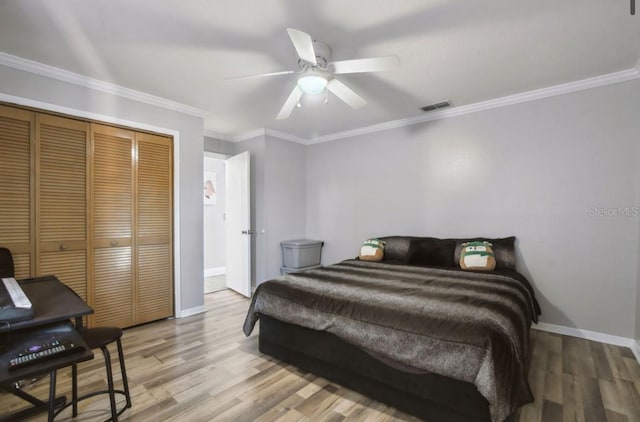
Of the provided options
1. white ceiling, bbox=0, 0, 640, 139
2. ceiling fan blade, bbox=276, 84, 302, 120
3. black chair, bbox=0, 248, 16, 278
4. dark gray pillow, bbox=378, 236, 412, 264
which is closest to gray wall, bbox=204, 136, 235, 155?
white ceiling, bbox=0, 0, 640, 139

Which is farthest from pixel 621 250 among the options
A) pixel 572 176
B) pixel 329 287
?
pixel 329 287

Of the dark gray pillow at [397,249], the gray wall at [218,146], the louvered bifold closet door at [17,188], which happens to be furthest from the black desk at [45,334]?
the gray wall at [218,146]

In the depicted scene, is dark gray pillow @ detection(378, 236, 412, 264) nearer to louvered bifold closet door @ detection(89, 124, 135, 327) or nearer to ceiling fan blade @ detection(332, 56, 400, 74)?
ceiling fan blade @ detection(332, 56, 400, 74)

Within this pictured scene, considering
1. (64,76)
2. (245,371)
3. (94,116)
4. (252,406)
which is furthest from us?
(94,116)

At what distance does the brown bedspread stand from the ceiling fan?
1567 millimetres

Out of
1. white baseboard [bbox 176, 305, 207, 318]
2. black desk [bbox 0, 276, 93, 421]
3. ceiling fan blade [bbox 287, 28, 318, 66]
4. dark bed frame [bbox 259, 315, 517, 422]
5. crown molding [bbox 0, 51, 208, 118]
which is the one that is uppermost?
crown molding [bbox 0, 51, 208, 118]

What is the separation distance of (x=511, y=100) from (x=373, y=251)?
2264 millimetres

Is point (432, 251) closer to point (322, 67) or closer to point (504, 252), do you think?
point (504, 252)

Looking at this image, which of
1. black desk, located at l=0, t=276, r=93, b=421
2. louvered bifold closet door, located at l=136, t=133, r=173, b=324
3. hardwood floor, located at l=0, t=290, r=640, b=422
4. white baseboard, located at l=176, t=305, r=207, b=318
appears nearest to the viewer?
black desk, located at l=0, t=276, r=93, b=421

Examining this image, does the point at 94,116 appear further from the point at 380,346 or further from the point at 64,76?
the point at 380,346

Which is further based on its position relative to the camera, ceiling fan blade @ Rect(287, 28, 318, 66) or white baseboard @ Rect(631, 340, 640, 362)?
white baseboard @ Rect(631, 340, 640, 362)

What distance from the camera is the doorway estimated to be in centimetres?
617

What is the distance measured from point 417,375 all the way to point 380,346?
0.84ft

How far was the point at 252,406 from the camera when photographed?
1882mm
